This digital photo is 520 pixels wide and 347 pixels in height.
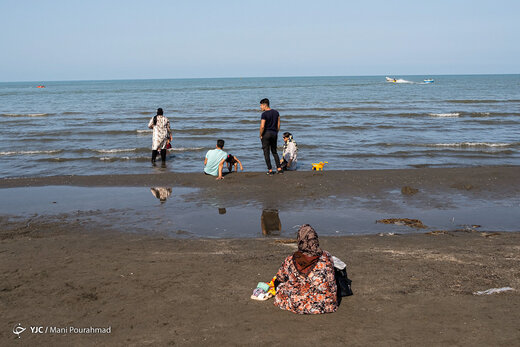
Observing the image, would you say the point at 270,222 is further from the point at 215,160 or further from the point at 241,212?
the point at 215,160

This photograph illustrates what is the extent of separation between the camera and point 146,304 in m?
5.08

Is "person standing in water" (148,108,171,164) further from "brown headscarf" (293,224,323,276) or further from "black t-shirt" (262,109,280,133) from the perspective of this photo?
"brown headscarf" (293,224,323,276)

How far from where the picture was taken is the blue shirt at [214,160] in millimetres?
11867

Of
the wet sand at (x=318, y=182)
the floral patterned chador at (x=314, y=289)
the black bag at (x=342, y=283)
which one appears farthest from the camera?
the wet sand at (x=318, y=182)

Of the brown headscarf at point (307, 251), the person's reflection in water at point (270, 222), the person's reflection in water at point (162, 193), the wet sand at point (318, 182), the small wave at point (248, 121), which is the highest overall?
the brown headscarf at point (307, 251)

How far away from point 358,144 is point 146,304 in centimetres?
1483

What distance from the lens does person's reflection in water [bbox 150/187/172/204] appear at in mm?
10164

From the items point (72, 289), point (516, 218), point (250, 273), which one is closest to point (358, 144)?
point (516, 218)

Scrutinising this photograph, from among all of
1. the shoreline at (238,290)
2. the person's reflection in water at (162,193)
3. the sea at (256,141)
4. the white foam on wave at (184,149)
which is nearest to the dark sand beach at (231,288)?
the shoreline at (238,290)

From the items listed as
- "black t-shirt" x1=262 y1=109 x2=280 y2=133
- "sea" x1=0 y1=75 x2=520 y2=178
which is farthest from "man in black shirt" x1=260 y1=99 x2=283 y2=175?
"sea" x1=0 y1=75 x2=520 y2=178

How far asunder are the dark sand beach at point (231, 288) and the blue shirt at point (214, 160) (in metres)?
4.11

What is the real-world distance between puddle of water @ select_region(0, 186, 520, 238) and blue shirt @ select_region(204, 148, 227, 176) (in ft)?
4.35

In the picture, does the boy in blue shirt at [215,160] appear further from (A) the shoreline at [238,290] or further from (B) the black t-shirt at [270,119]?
(A) the shoreline at [238,290]

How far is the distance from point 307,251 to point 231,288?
4.06 feet
